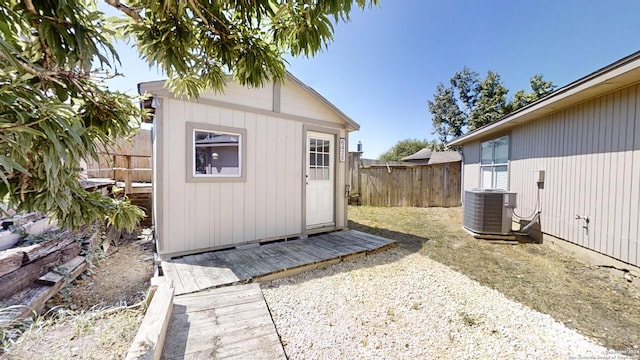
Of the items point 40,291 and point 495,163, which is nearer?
point 40,291

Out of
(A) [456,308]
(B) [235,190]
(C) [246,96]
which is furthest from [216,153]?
(A) [456,308]

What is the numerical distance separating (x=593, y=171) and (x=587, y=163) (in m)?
0.18

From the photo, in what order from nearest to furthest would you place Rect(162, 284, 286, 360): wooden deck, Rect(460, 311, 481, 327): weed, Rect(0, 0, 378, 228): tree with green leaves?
Rect(0, 0, 378, 228): tree with green leaves
Rect(162, 284, 286, 360): wooden deck
Rect(460, 311, 481, 327): weed

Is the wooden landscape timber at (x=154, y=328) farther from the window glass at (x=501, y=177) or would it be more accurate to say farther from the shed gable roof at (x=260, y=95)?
the window glass at (x=501, y=177)

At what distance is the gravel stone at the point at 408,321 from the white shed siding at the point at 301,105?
298 centimetres

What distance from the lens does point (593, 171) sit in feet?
12.6

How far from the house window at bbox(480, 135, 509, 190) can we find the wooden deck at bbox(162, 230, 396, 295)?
4288 millimetres

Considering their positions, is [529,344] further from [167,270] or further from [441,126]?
[441,126]

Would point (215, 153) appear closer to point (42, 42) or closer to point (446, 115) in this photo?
point (42, 42)

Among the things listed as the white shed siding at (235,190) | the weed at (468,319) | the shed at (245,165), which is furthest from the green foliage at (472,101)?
the weed at (468,319)

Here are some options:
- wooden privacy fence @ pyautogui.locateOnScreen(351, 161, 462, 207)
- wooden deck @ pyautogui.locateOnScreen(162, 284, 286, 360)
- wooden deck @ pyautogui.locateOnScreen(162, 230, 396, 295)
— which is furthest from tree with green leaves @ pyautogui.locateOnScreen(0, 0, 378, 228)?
wooden privacy fence @ pyautogui.locateOnScreen(351, 161, 462, 207)

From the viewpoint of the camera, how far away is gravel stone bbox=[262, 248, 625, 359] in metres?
1.91

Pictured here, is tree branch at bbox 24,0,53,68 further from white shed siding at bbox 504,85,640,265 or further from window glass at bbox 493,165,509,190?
window glass at bbox 493,165,509,190

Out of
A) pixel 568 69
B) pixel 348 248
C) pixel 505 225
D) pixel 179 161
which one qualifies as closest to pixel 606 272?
pixel 505 225
